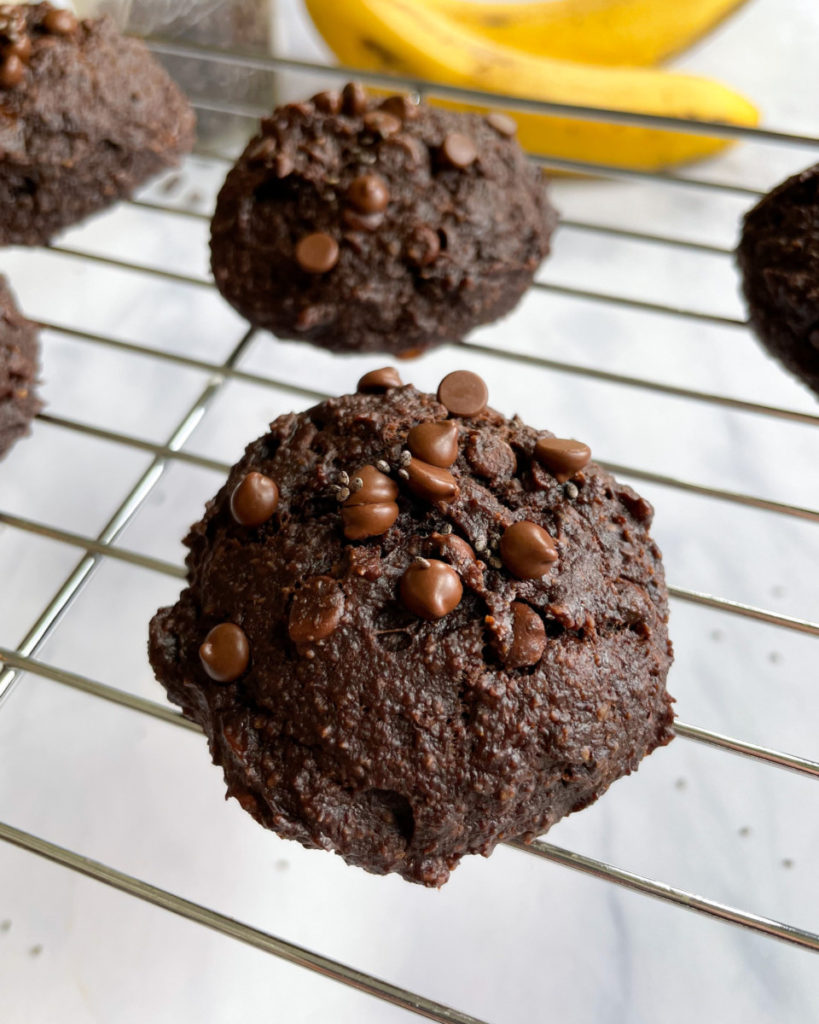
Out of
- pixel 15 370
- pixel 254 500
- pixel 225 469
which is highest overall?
pixel 254 500

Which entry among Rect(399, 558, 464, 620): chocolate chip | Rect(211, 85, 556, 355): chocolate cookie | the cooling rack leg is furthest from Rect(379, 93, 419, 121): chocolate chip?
the cooling rack leg

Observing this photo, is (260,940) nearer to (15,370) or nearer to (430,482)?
(430,482)

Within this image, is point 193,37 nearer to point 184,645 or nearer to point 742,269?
point 742,269

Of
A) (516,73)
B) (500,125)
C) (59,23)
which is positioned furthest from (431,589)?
(516,73)

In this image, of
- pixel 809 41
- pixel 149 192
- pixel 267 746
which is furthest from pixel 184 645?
pixel 809 41

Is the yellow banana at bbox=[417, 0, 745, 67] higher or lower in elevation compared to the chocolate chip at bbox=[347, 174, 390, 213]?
lower

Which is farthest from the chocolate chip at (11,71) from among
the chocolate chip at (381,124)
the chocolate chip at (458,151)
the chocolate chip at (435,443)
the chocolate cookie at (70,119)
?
the chocolate chip at (435,443)

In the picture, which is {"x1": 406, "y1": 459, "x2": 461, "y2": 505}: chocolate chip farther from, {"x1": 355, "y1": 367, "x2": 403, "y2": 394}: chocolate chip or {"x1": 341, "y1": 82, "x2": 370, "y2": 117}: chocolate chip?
{"x1": 341, "y1": 82, "x2": 370, "y2": 117}: chocolate chip

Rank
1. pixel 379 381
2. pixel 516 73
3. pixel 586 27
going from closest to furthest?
pixel 379 381
pixel 516 73
pixel 586 27
